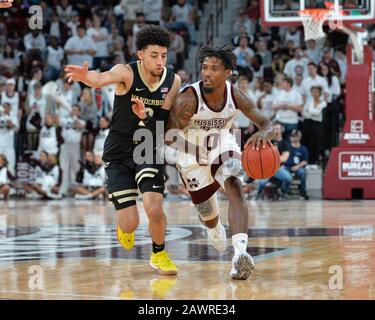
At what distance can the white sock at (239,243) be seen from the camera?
6.32 m

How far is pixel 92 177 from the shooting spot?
54.1 ft

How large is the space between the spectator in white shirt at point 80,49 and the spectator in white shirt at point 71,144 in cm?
218

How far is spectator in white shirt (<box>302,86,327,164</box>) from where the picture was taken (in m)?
15.9

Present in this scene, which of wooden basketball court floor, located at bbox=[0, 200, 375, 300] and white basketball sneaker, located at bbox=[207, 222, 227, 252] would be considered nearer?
wooden basketball court floor, located at bbox=[0, 200, 375, 300]

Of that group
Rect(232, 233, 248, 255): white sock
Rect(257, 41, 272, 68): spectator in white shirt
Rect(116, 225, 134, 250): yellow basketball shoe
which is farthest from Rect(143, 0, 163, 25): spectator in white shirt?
Rect(232, 233, 248, 255): white sock

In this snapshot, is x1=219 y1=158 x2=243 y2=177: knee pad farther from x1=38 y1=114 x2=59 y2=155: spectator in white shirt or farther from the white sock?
x1=38 y1=114 x2=59 y2=155: spectator in white shirt

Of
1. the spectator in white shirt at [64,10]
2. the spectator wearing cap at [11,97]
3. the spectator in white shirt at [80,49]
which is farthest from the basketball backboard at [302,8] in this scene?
the spectator in white shirt at [64,10]

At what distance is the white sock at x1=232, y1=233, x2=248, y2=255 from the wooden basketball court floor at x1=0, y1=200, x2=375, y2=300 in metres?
0.22

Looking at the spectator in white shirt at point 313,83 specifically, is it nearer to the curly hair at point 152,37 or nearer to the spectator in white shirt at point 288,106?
the spectator in white shirt at point 288,106

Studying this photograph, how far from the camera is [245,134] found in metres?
16.2

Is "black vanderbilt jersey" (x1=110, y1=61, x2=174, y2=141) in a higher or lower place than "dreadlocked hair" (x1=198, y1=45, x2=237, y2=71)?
lower

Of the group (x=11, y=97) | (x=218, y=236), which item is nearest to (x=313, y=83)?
(x=11, y=97)

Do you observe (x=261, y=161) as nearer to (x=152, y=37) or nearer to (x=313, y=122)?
(x=152, y=37)

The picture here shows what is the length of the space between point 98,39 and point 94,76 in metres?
12.8
